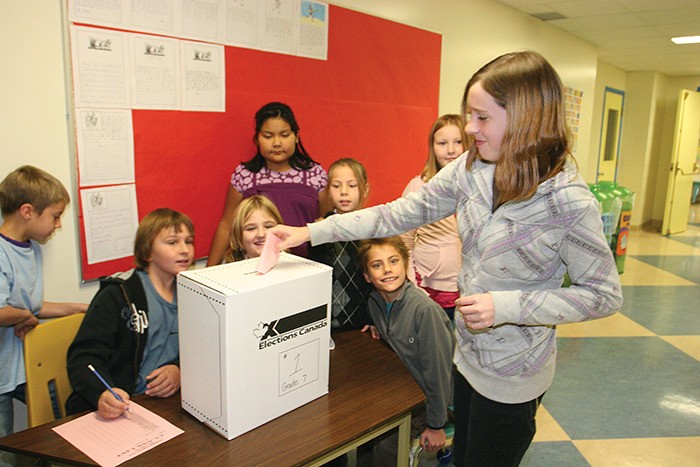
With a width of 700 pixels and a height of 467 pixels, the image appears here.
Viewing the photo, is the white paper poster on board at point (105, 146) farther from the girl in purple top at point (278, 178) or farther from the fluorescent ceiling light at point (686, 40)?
the fluorescent ceiling light at point (686, 40)

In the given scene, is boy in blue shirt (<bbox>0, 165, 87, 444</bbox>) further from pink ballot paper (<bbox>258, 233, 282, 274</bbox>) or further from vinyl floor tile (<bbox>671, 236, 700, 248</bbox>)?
vinyl floor tile (<bbox>671, 236, 700, 248</bbox>)

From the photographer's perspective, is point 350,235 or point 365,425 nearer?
point 365,425

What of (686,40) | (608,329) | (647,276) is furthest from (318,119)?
(686,40)

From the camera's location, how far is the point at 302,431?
1249 mm

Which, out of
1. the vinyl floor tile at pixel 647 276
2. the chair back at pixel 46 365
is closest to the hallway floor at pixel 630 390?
the vinyl floor tile at pixel 647 276

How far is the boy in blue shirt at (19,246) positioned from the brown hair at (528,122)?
1.55 m

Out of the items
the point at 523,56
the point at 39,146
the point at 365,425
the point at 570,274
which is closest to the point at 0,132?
the point at 39,146

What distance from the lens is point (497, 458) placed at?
125cm

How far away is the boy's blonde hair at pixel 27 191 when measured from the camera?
1779mm

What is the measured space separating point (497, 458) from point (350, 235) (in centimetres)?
68

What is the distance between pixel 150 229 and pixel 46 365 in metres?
0.54

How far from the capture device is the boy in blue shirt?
1.78 m

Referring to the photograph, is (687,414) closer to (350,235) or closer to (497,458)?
(497,458)

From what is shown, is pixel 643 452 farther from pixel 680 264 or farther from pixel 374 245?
pixel 680 264
